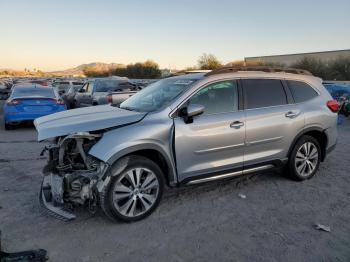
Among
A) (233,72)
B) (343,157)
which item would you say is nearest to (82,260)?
(233,72)

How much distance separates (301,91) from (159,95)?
238 cm

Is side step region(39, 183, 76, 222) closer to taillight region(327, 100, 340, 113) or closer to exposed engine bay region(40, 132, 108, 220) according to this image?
exposed engine bay region(40, 132, 108, 220)

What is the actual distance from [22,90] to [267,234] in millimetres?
10103

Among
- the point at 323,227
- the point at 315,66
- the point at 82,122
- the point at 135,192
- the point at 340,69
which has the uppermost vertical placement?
the point at 82,122

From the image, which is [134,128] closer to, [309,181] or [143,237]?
[143,237]

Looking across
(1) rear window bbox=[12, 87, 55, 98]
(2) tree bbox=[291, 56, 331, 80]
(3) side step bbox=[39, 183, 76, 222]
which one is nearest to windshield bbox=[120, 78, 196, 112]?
(3) side step bbox=[39, 183, 76, 222]

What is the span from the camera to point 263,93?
203 inches

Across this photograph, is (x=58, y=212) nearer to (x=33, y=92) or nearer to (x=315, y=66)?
(x=33, y=92)

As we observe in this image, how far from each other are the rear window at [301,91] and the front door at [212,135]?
118 cm

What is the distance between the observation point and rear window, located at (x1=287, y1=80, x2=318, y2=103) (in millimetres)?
5489

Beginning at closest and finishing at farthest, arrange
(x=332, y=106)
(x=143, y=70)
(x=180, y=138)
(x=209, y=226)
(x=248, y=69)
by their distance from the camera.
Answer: (x=209, y=226) < (x=180, y=138) < (x=248, y=69) < (x=332, y=106) < (x=143, y=70)

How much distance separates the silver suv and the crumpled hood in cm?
1

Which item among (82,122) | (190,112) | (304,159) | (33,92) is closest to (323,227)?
(304,159)

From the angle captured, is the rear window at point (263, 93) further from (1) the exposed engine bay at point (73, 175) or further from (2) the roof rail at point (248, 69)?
(1) the exposed engine bay at point (73, 175)
